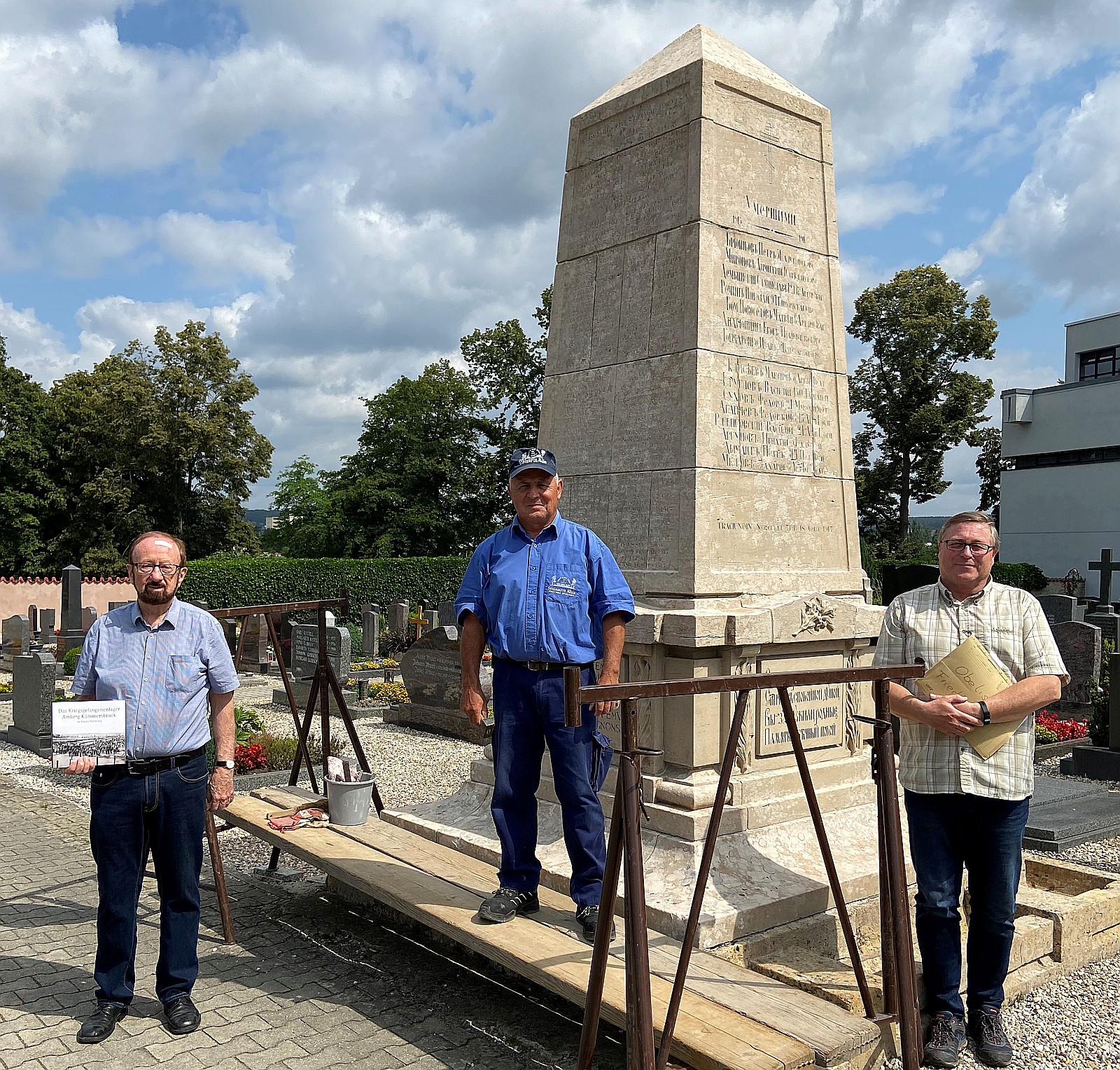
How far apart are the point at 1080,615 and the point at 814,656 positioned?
13.6 meters

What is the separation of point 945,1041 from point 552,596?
2.06 metres

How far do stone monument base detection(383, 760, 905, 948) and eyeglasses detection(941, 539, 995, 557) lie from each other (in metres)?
1.69

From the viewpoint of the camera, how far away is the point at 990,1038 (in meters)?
3.54

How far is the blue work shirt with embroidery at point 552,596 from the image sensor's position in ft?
12.5

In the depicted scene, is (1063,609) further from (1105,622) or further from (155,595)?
(155,595)

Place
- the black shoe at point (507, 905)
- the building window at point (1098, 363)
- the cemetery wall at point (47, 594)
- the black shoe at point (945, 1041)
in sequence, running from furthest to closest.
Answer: the building window at point (1098, 363) → the cemetery wall at point (47, 594) → the black shoe at point (507, 905) → the black shoe at point (945, 1041)

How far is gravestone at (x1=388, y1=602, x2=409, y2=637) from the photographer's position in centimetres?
1923

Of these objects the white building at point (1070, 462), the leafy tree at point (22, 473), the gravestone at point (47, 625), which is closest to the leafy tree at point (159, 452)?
the leafy tree at point (22, 473)

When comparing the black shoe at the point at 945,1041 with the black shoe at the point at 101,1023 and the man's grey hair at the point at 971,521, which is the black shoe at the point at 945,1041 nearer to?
the man's grey hair at the point at 971,521

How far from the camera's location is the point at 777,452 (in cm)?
533

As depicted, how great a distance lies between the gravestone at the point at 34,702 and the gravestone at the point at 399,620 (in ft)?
27.4

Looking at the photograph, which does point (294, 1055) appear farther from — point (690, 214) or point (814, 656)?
point (690, 214)

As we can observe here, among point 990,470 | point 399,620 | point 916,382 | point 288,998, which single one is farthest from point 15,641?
point 990,470

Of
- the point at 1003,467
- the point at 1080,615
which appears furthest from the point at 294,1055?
the point at 1003,467
